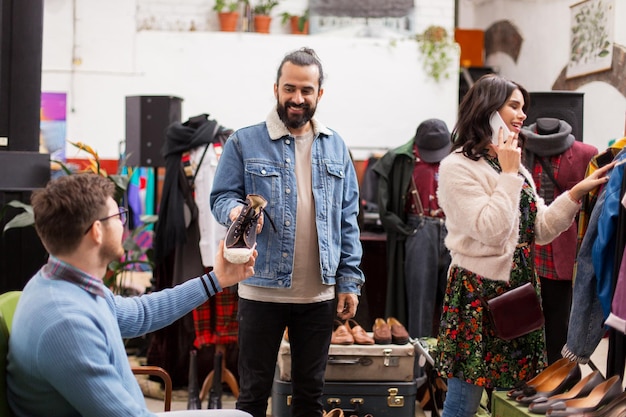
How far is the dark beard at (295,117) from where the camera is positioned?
267 cm

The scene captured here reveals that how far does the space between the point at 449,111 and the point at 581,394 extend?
20.9 ft

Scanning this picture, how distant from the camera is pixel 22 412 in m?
1.66

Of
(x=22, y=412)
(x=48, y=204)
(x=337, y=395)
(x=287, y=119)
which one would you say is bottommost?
(x=337, y=395)

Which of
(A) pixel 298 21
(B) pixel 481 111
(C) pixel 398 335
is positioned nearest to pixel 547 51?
(A) pixel 298 21

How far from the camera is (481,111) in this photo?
8.91 ft

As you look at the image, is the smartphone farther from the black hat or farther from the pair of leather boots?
the black hat

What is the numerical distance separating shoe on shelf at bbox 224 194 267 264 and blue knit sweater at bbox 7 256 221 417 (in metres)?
0.43

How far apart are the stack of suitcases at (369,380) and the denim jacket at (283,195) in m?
0.85

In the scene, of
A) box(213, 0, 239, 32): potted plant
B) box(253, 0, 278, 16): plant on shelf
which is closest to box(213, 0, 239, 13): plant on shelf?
box(213, 0, 239, 32): potted plant

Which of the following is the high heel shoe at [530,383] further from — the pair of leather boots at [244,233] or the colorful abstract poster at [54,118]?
the colorful abstract poster at [54,118]

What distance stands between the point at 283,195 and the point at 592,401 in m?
1.26

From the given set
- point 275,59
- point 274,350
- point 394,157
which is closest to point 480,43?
point 275,59

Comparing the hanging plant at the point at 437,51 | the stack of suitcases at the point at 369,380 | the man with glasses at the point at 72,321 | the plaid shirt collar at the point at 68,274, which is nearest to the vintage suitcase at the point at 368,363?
the stack of suitcases at the point at 369,380

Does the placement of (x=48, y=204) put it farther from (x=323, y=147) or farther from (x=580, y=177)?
(x=580, y=177)
